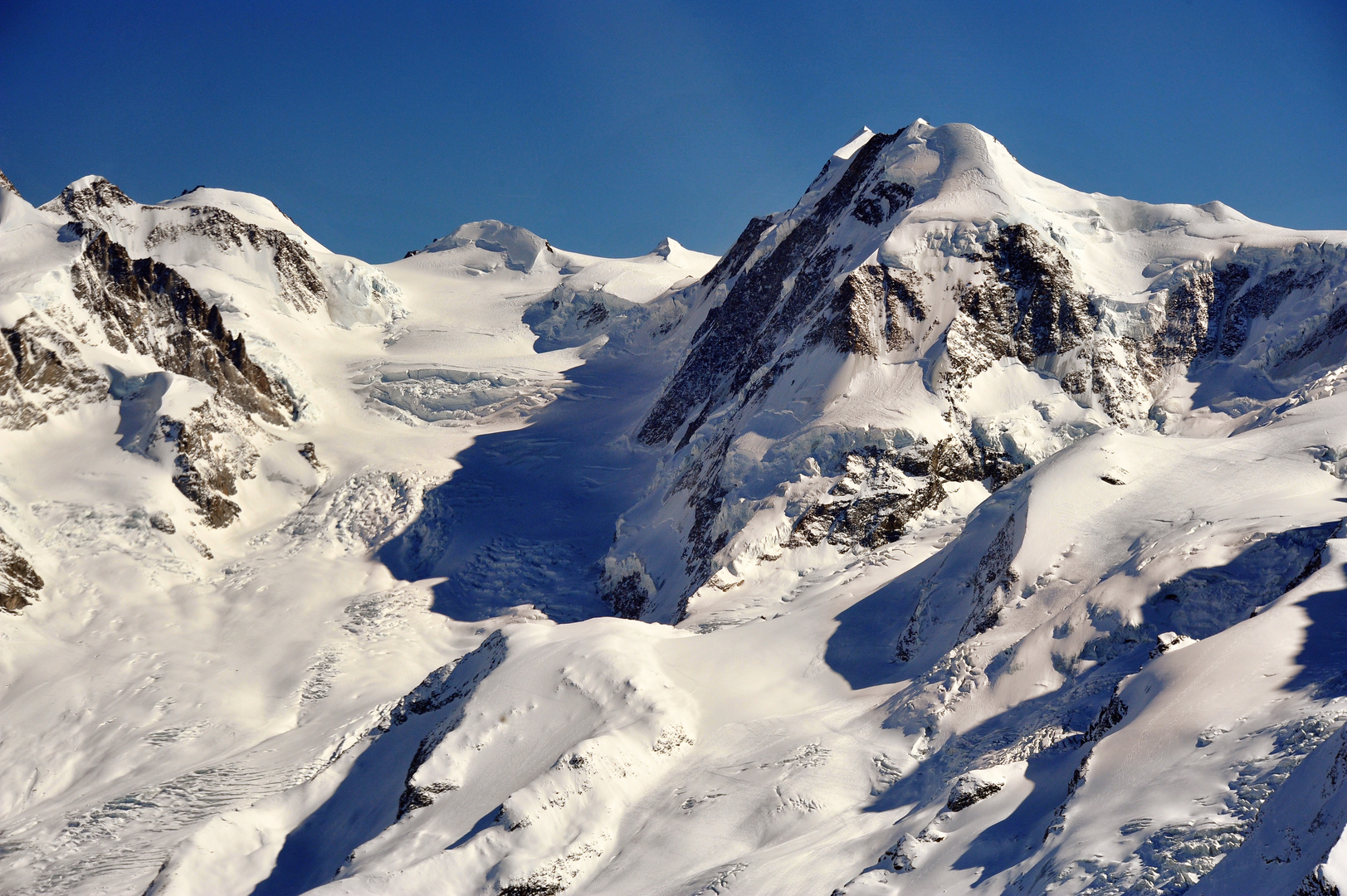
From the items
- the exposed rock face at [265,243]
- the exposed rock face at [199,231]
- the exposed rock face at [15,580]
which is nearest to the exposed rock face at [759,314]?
the exposed rock face at [15,580]

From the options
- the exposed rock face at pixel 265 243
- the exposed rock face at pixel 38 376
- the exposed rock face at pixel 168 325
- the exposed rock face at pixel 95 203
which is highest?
the exposed rock face at pixel 95 203

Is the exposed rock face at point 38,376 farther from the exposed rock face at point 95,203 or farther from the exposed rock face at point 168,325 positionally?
the exposed rock face at point 95,203

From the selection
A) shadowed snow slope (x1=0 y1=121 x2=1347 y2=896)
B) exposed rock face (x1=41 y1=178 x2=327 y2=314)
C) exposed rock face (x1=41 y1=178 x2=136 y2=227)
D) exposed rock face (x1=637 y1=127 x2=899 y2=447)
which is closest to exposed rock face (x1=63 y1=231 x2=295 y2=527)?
shadowed snow slope (x1=0 y1=121 x2=1347 y2=896)

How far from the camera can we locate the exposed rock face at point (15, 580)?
49.8 m

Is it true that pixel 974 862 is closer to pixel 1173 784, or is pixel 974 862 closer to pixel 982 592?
pixel 1173 784

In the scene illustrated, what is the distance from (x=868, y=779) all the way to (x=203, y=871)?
56.8 ft

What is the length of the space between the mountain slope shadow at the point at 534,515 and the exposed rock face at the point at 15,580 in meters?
17.1

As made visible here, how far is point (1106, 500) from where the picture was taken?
29.9 metres

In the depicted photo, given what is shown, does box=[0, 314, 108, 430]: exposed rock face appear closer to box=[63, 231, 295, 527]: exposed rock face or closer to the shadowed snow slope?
the shadowed snow slope

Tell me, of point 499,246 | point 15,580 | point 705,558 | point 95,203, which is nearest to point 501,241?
point 499,246

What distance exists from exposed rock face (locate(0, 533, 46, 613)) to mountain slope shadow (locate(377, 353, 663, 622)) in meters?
17.1

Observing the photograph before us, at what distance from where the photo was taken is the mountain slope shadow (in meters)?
55.6

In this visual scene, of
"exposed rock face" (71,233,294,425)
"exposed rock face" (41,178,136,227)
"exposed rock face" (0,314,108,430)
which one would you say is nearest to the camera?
"exposed rock face" (0,314,108,430)

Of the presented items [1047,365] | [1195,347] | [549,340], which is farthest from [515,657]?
[549,340]
